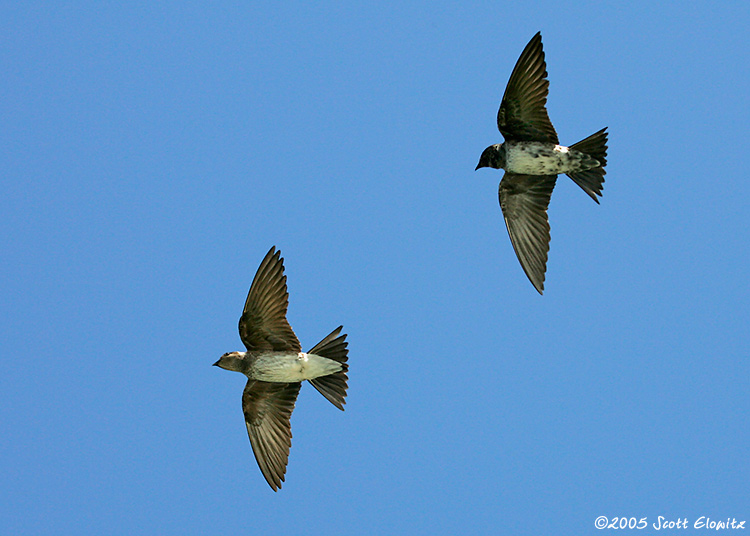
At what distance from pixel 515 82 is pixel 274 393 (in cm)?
369

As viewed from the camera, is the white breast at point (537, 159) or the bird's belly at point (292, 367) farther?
the white breast at point (537, 159)

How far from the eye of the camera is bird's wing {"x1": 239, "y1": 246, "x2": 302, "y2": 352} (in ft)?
28.8

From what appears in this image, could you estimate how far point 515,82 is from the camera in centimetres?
934

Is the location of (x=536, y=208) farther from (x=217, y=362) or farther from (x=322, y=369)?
(x=217, y=362)

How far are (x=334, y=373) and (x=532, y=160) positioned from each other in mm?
2838

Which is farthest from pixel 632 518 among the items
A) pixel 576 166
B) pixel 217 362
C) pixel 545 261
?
pixel 217 362

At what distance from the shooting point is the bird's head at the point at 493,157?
973 cm

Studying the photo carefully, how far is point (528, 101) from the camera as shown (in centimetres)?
941

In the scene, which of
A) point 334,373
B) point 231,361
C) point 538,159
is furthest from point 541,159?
point 231,361

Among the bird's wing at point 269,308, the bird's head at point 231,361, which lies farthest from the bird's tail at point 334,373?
the bird's head at point 231,361

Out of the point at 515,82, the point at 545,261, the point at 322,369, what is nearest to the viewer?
the point at 322,369

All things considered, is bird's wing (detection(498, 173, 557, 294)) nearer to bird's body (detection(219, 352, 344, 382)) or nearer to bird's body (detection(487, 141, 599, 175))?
bird's body (detection(487, 141, 599, 175))

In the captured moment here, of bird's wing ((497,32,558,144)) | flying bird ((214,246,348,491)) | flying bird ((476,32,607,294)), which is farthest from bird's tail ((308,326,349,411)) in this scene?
bird's wing ((497,32,558,144))

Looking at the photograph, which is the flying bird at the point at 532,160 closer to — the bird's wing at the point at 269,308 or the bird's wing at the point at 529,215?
the bird's wing at the point at 529,215
